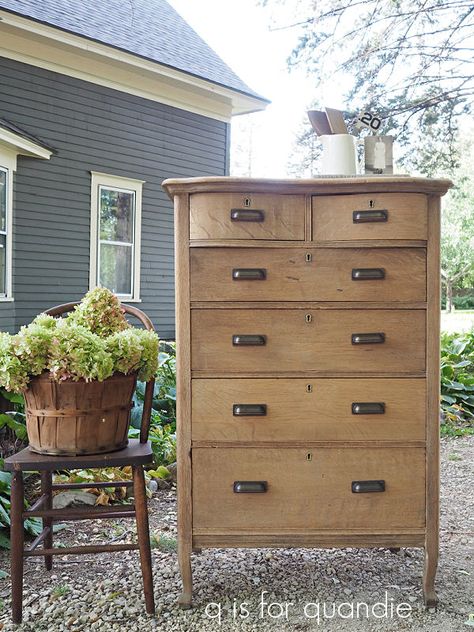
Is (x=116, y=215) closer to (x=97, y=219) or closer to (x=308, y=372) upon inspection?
(x=97, y=219)

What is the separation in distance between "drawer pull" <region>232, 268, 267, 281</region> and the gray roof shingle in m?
5.95

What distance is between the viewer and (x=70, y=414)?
2.25 m

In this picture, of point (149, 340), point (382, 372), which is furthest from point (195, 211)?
point (382, 372)

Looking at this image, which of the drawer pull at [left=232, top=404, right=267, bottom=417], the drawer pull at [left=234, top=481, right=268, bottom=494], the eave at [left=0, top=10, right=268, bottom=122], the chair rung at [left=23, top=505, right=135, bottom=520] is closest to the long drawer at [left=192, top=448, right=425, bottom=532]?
the drawer pull at [left=234, top=481, right=268, bottom=494]

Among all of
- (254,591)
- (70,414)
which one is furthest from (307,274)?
(254,591)

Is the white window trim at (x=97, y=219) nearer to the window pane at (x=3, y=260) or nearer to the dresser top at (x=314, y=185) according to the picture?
the window pane at (x=3, y=260)

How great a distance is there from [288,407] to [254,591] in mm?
724

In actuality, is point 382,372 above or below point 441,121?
below

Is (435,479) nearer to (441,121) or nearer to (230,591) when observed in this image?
(230,591)

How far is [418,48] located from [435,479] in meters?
6.85

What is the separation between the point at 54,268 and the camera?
8133 mm

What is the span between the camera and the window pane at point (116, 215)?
8680 millimetres

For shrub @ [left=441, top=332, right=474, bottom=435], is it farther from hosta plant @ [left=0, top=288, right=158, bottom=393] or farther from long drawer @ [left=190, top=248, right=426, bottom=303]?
hosta plant @ [left=0, top=288, right=158, bottom=393]

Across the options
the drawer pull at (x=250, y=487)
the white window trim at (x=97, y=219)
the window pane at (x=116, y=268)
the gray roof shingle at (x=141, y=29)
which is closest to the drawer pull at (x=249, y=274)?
the drawer pull at (x=250, y=487)
